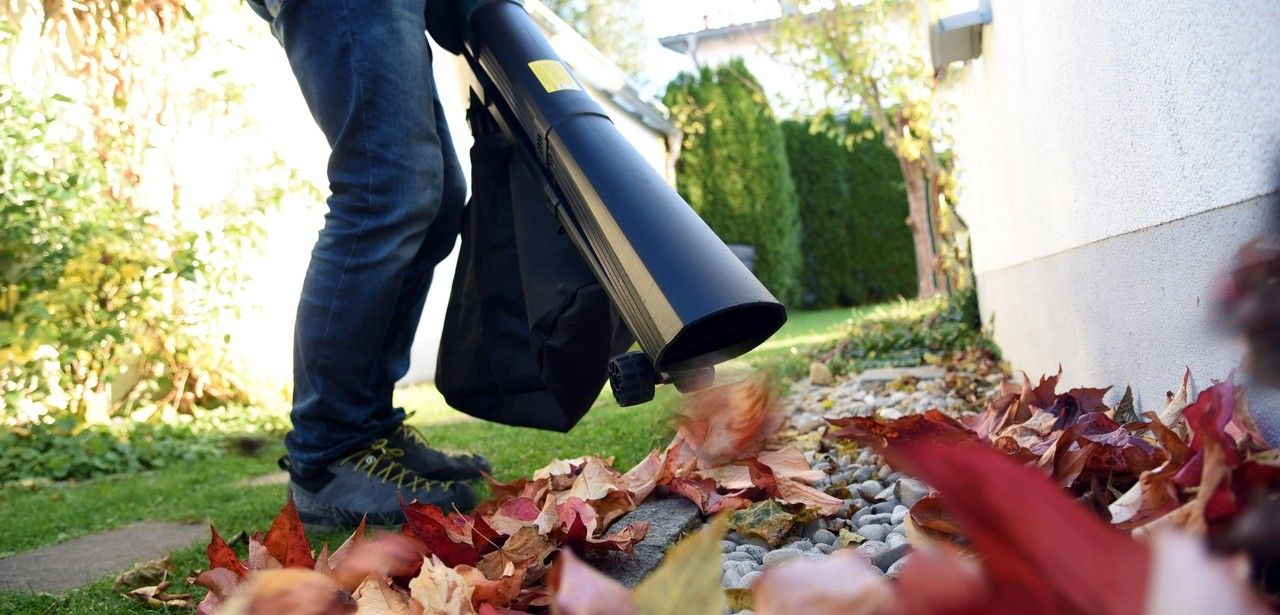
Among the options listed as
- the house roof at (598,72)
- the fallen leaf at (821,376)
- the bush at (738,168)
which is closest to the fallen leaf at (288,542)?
the fallen leaf at (821,376)

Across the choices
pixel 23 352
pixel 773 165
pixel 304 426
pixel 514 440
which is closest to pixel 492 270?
pixel 304 426

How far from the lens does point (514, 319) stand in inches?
71.6

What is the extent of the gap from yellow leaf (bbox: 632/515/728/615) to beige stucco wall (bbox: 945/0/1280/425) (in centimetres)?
55

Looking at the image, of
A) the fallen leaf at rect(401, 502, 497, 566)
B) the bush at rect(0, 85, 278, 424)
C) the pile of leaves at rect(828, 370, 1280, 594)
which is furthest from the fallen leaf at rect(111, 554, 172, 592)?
the bush at rect(0, 85, 278, 424)

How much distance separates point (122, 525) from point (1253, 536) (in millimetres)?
2244

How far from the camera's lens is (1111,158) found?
5.13 feet

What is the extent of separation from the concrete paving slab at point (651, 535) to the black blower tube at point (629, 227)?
187mm

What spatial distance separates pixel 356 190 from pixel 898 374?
2418 mm

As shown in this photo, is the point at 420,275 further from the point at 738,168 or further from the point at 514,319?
the point at 738,168

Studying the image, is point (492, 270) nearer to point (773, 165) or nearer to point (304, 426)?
point (304, 426)

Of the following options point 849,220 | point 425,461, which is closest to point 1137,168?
point 425,461

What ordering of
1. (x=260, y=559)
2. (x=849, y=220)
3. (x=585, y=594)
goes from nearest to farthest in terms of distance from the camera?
1. (x=585, y=594)
2. (x=260, y=559)
3. (x=849, y=220)

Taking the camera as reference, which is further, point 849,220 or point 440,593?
point 849,220

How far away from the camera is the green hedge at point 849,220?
42.3 feet
